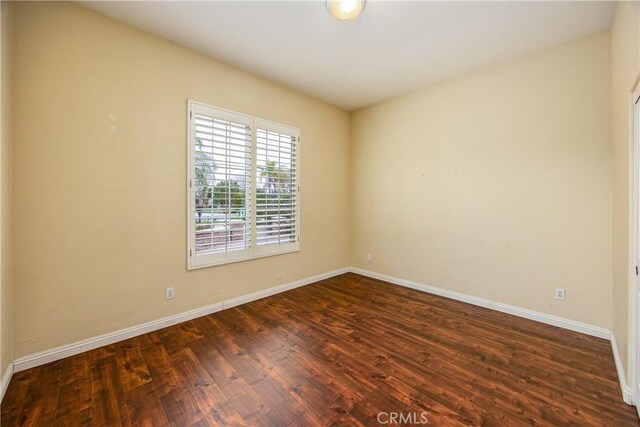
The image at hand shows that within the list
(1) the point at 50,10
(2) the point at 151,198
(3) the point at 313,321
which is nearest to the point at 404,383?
(3) the point at 313,321

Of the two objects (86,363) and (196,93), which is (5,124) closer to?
(196,93)

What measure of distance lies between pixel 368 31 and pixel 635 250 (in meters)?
2.63

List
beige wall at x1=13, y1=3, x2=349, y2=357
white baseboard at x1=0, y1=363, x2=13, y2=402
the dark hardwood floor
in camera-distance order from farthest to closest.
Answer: beige wall at x1=13, y1=3, x2=349, y2=357, white baseboard at x1=0, y1=363, x2=13, y2=402, the dark hardwood floor

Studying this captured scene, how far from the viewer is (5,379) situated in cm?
180

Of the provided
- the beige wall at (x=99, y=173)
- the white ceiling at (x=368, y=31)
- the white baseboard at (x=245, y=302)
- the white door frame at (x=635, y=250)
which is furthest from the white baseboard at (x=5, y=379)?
the white door frame at (x=635, y=250)

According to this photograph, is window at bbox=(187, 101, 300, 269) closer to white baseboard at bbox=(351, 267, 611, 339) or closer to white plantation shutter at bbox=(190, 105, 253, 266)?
white plantation shutter at bbox=(190, 105, 253, 266)

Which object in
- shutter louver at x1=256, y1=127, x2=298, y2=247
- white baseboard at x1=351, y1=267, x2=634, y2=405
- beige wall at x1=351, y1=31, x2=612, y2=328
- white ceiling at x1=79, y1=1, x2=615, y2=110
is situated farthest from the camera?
shutter louver at x1=256, y1=127, x2=298, y2=247

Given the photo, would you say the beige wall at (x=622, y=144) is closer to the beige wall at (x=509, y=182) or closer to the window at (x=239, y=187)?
the beige wall at (x=509, y=182)

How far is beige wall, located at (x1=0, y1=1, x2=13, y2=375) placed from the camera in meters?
1.76

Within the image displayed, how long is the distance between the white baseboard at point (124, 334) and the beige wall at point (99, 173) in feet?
0.19

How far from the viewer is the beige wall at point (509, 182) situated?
255 centimetres

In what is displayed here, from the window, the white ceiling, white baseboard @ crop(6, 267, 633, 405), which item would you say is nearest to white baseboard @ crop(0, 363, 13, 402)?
white baseboard @ crop(6, 267, 633, 405)

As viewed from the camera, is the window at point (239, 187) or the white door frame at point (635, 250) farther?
the window at point (239, 187)

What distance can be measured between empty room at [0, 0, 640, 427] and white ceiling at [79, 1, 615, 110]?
0.07 feet
